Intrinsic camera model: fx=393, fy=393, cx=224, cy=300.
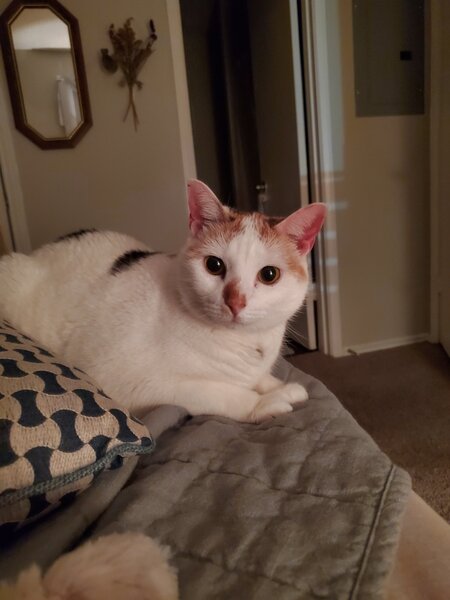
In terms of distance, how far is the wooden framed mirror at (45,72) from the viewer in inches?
78.7

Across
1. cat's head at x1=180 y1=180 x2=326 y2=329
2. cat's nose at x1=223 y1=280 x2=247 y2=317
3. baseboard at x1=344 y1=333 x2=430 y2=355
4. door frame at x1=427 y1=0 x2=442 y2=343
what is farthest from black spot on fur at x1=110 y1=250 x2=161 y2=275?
door frame at x1=427 y1=0 x2=442 y2=343

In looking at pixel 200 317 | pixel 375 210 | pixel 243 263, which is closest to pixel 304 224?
pixel 243 263

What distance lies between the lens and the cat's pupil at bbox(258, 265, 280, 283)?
34.2 inches

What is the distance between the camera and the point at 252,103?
10.2 feet

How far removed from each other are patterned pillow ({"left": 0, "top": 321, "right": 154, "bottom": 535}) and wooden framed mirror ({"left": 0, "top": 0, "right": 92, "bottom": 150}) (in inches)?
75.5

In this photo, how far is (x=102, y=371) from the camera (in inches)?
34.2

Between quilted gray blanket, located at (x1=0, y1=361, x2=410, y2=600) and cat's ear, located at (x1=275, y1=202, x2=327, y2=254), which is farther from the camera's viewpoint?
cat's ear, located at (x1=275, y1=202, x2=327, y2=254)

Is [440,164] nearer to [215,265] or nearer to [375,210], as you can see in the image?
[375,210]

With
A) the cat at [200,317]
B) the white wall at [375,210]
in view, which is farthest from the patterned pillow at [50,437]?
the white wall at [375,210]

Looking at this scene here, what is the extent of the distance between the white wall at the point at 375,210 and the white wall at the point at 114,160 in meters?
0.89

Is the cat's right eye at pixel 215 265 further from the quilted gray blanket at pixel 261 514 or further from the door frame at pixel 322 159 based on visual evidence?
the door frame at pixel 322 159

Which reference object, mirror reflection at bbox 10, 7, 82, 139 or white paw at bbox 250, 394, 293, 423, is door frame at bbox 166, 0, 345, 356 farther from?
white paw at bbox 250, 394, 293, 423

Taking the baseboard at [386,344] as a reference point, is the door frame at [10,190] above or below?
above

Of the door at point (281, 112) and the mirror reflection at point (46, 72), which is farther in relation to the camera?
the door at point (281, 112)
